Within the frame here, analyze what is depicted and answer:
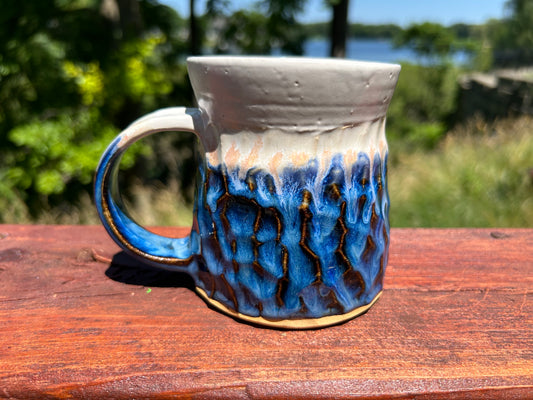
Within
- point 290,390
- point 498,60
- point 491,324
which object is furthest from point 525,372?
point 498,60

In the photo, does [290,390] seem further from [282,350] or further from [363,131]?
[363,131]

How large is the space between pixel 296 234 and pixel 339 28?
404 centimetres

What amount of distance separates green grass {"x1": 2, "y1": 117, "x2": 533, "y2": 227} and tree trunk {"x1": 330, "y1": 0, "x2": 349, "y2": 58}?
132 centimetres

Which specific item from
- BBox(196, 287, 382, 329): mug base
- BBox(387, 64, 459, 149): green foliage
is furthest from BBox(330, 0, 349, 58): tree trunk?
BBox(387, 64, 459, 149): green foliage

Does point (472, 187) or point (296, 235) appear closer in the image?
point (296, 235)

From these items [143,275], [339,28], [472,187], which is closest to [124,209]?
[143,275]

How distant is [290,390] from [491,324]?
0.33 m

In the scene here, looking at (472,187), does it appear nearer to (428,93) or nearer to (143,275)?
(143,275)

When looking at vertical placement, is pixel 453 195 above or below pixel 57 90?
below

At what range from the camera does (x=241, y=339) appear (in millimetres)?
594

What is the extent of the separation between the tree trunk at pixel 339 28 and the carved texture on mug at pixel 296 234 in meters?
3.90

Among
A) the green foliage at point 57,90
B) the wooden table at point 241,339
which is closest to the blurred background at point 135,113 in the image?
the green foliage at point 57,90

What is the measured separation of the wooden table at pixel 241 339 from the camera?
20.2 inches

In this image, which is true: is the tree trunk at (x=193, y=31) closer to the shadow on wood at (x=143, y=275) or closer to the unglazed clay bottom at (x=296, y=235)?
the shadow on wood at (x=143, y=275)
